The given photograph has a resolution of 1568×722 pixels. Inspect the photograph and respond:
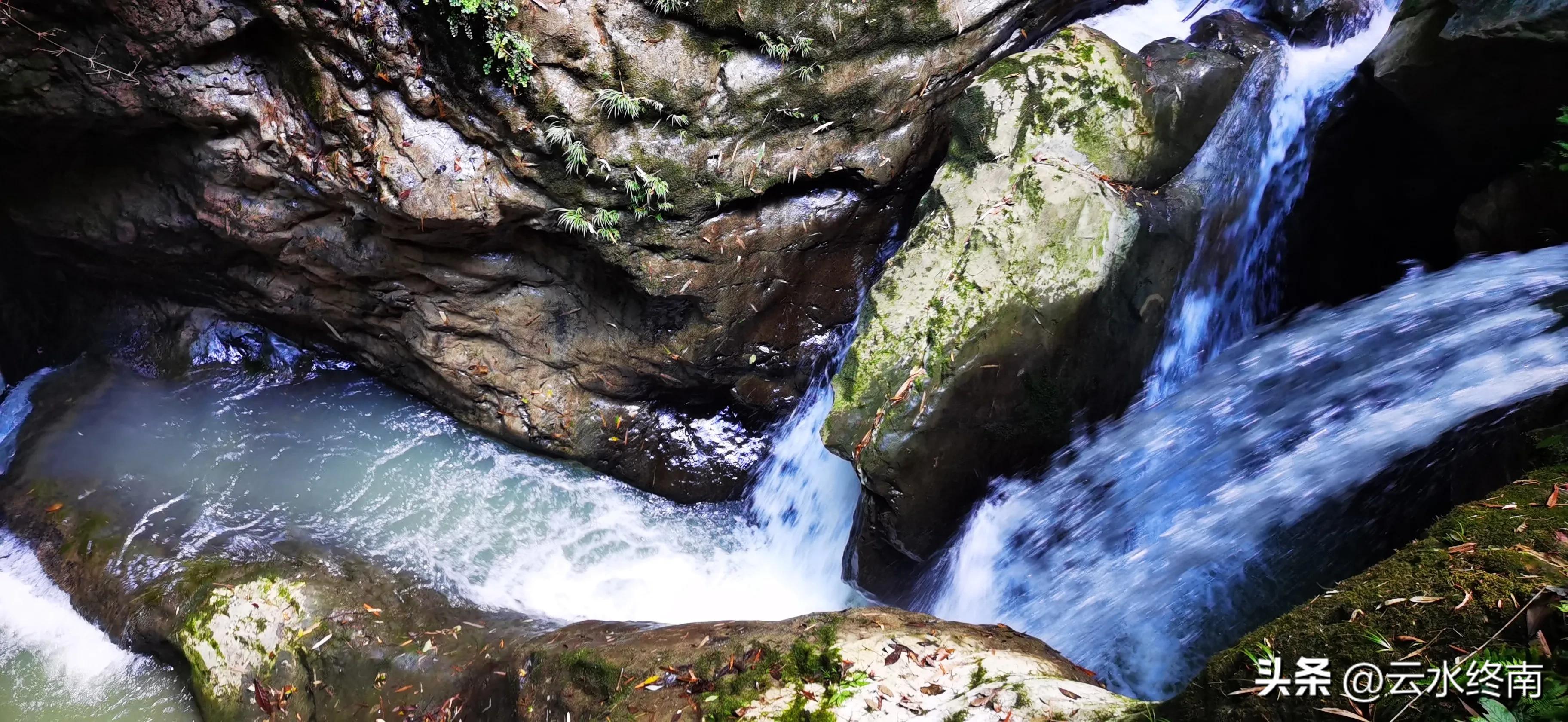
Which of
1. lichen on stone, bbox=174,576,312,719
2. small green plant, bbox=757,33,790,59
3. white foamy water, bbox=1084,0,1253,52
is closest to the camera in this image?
lichen on stone, bbox=174,576,312,719

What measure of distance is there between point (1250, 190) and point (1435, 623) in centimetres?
395

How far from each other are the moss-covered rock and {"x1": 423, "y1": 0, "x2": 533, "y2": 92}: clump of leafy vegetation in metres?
4.84

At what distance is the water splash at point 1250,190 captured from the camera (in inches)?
204

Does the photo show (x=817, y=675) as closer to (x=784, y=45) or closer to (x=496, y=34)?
(x=784, y=45)

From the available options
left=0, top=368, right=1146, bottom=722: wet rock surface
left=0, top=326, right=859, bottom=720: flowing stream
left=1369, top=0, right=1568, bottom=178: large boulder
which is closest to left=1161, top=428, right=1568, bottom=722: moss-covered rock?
left=0, top=368, right=1146, bottom=722: wet rock surface

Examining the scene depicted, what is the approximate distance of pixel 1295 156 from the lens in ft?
17.1

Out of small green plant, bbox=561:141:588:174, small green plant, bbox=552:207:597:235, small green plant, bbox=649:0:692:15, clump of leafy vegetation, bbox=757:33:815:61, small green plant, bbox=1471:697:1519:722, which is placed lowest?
small green plant, bbox=1471:697:1519:722

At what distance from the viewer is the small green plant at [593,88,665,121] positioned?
5.25m

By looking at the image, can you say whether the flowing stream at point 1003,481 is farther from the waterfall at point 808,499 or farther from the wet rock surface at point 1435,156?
the wet rock surface at point 1435,156

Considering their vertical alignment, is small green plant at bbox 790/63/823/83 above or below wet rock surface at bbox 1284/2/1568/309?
A: above

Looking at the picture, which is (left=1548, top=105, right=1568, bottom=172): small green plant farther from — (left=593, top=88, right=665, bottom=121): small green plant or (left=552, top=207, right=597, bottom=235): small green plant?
(left=552, top=207, right=597, bottom=235): small green plant

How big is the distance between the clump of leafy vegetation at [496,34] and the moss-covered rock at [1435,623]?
15.9ft

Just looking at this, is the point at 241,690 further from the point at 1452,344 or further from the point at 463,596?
the point at 1452,344

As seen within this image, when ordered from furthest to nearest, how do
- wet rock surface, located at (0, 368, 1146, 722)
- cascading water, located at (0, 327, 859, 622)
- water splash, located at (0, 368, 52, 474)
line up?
water splash, located at (0, 368, 52, 474)
cascading water, located at (0, 327, 859, 622)
wet rock surface, located at (0, 368, 1146, 722)
